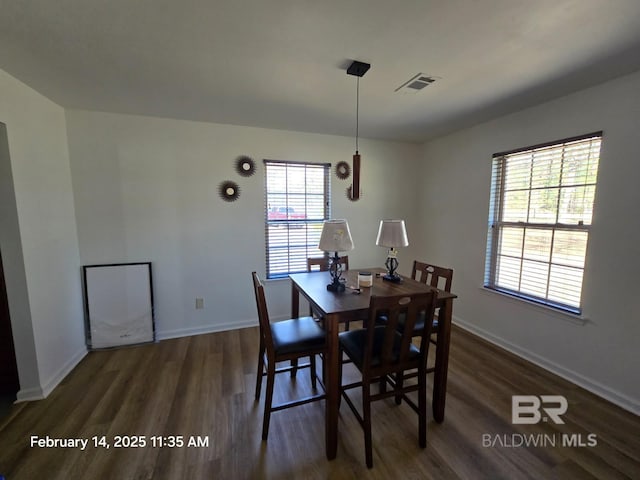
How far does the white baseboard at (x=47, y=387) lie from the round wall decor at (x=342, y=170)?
3.39 metres

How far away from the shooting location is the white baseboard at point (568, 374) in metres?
1.94

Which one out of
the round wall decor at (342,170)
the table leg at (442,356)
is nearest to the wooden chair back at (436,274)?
the table leg at (442,356)

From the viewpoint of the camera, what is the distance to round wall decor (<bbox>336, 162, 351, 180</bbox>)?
137 inches

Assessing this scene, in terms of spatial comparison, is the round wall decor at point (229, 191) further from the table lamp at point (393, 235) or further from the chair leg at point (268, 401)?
the chair leg at point (268, 401)

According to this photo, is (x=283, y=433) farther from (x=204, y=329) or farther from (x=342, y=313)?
(x=204, y=329)

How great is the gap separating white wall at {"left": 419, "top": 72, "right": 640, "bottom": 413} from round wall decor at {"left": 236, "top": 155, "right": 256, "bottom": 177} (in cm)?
258

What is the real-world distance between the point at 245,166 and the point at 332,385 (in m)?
2.50

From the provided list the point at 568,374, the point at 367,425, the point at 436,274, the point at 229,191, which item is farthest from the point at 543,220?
the point at 229,191

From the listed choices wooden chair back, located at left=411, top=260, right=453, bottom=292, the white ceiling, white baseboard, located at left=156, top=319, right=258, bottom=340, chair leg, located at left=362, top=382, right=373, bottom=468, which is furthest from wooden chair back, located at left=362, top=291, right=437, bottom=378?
white baseboard, located at left=156, top=319, right=258, bottom=340

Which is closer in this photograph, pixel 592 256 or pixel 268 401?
pixel 268 401

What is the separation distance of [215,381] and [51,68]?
8.57 feet

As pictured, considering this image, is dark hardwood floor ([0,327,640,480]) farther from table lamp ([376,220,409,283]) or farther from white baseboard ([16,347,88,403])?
table lamp ([376,220,409,283])

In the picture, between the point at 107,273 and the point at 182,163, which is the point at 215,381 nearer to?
the point at 107,273

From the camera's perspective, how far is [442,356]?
1771 mm
